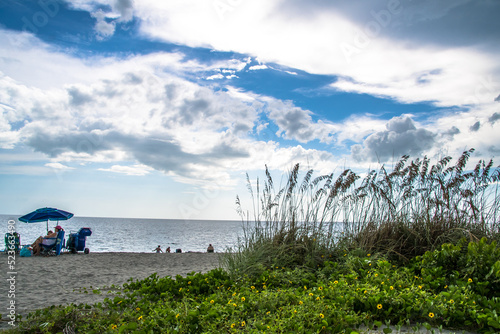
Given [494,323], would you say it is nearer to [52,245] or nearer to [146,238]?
[52,245]

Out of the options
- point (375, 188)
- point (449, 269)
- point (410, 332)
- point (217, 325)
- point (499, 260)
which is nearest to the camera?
point (410, 332)

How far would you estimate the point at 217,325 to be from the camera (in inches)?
119

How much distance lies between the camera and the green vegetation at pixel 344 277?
2.97 metres

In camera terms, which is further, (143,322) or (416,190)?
(416,190)

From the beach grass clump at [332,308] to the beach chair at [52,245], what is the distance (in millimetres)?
8965

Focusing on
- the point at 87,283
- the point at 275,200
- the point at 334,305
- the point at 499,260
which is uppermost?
the point at 275,200

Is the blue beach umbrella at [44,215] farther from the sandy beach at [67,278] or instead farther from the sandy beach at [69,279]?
the sandy beach at [69,279]

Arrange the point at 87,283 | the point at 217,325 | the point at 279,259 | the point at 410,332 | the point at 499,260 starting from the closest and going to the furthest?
the point at 410,332
the point at 217,325
the point at 499,260
the point at 279,259
the point at 87,283

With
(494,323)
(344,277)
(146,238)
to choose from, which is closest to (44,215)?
(344,277)

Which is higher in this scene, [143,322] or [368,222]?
[368,222]

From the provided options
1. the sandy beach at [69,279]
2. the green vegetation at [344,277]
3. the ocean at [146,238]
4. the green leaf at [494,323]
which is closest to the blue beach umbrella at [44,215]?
the ocean at [146,238]

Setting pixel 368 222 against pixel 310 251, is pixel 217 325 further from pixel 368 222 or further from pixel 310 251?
pixel 368 222

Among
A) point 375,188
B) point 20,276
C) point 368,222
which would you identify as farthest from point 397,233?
point 20,276

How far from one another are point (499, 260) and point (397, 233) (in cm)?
203
